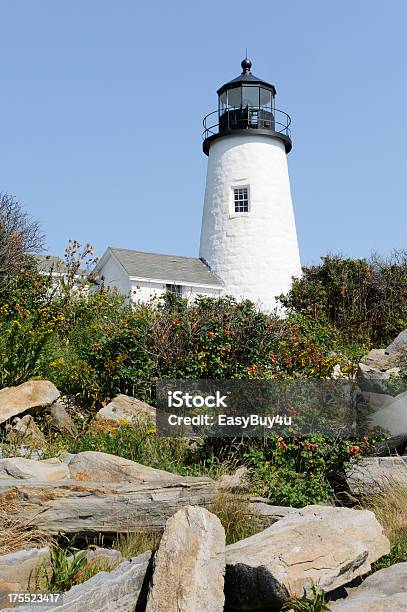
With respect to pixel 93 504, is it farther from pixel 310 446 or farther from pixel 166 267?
pixel 166 267

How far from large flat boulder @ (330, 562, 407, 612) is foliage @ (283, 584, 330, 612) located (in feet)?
0.28

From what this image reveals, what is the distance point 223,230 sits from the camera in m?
21.7

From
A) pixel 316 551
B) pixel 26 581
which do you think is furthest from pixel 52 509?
pixel 316 551

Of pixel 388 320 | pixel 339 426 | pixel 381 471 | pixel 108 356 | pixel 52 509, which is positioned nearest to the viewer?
pixel 52 509

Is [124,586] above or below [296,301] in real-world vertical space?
below

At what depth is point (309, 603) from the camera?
14.8 feet

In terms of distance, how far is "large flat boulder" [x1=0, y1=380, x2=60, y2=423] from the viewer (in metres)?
7.75

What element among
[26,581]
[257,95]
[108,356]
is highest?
[257,95]

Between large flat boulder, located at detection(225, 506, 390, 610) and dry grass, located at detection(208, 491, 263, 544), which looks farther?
dry grass, located at detection(208, 491, 263, 544)

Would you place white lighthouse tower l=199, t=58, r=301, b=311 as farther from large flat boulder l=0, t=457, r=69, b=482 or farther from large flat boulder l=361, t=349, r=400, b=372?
large flat boulder l=0, t=457, r=69, b=482

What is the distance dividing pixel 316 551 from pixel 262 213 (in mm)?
17263

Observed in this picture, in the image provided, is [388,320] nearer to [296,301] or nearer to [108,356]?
[296,301]

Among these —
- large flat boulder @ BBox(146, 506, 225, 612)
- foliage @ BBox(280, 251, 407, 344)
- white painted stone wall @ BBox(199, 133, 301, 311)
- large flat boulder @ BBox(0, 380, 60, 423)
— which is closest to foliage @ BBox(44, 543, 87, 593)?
large flat boulder @ BBox(146, 506, 225, 612)

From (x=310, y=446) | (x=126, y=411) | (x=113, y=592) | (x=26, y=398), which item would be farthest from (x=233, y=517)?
(x=26, y=398)
